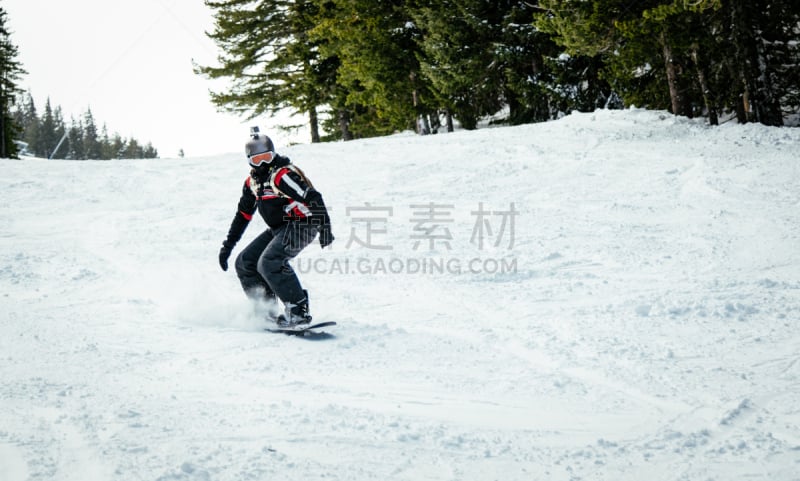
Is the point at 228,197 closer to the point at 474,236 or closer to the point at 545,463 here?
the point at 474,236

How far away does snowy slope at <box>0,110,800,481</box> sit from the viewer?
294cm

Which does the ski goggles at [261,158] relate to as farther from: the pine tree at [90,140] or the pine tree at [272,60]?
the pine tree at [90,140]

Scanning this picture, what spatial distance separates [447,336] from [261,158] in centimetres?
243

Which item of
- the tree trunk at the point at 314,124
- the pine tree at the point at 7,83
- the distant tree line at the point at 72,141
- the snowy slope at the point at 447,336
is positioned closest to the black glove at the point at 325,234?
the snowy slope at the point at 447,336

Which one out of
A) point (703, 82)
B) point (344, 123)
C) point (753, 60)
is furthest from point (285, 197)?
point (344, 123)

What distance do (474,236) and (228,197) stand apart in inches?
242

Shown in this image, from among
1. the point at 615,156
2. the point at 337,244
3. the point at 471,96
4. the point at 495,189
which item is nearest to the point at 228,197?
the point at 337,244

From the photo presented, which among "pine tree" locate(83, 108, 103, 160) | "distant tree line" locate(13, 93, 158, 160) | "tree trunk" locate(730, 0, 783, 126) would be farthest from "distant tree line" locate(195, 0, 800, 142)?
"pine tree" locate(83, 108, 103, 160)

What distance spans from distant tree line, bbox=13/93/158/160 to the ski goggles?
8316 cm

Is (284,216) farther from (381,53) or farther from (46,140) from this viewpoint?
(46,140)

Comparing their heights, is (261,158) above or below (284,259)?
above

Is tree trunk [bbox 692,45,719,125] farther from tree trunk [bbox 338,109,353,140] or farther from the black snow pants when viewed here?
tree trunk [bbox 338,109,353,140]

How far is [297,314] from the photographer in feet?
17.4

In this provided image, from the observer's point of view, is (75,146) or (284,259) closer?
(284,259)
